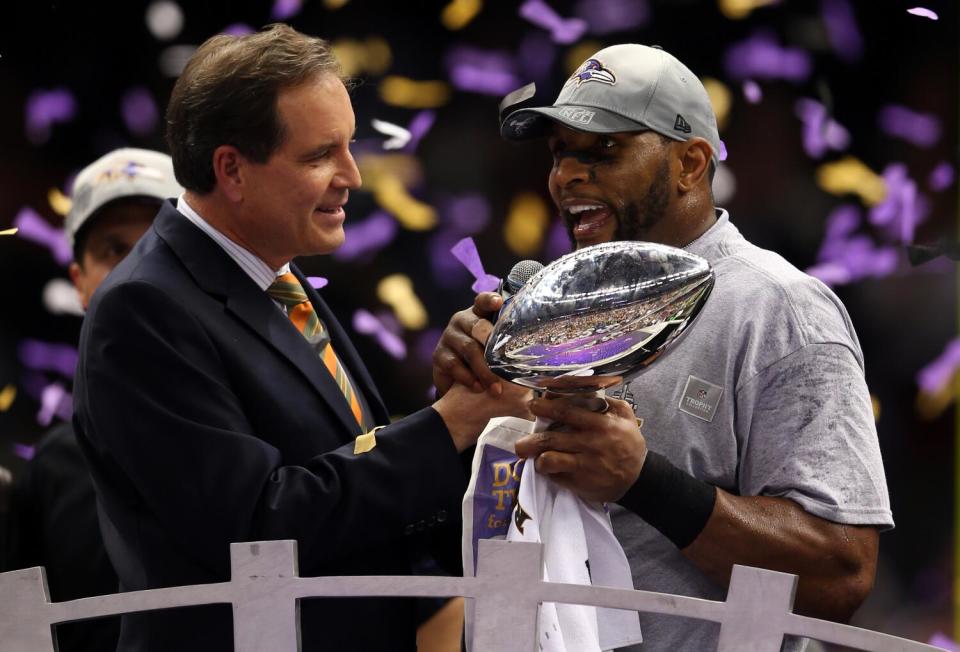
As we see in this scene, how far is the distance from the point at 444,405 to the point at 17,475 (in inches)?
69.1

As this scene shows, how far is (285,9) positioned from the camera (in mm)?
3006

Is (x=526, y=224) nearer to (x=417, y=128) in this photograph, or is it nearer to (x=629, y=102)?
(x=417, y=128)

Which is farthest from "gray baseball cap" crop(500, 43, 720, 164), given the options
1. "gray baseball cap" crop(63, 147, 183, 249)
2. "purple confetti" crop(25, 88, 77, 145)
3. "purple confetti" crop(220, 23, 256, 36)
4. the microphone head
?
"purple confetti" crop(25, 88, 77, 145)

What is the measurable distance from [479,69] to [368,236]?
0.49 meters

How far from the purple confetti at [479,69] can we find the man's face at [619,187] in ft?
4.46

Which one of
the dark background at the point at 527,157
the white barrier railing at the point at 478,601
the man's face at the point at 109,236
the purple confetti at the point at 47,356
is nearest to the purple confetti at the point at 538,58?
the dark background at the point at 527,157

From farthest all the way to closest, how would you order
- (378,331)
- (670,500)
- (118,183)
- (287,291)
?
1. (378,331)
2. (118,183)
3. (287,291)
4. (670,500)

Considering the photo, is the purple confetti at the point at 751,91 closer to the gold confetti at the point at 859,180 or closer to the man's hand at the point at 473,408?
the gold confetti at the point at 859,180

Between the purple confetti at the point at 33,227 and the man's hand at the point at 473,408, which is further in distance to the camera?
the purple confetti at the point at 33,227

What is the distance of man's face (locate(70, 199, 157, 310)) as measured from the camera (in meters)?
2.39

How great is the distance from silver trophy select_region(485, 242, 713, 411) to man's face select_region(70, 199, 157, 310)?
1.54 m

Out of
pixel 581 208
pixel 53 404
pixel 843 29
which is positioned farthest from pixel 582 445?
pixel 53 404

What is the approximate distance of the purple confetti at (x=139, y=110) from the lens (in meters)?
3.00

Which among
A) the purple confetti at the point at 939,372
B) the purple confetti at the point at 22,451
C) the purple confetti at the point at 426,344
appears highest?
the purple confetti at the point at 426,344
